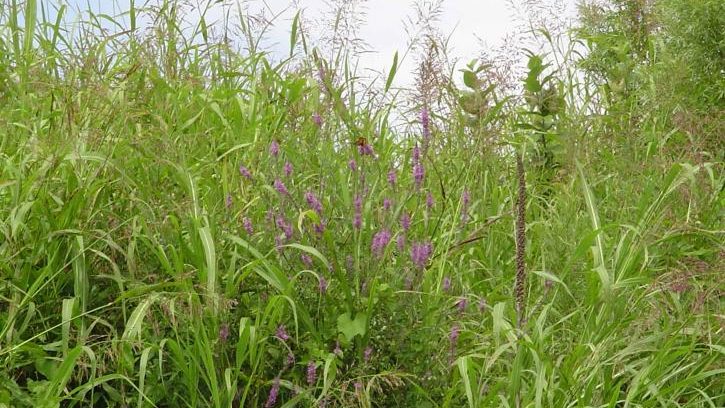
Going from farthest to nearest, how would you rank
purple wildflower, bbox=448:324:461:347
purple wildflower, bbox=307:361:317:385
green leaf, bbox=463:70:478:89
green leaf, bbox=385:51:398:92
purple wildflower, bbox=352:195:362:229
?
green leaf, bbox=463:70:478:89 < green leaf, bbox=385:51:398:92 < purple wildflower, bbox=352:195:362:229 < purple wildflower, bbox=448:324:461:347 < purple wildflower, bbox=307:361:317:385

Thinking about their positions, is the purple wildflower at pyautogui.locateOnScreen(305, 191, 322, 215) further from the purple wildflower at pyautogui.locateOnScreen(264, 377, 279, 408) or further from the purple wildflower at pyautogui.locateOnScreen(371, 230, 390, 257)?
the purple wildflower at pyautogui.locateOnScreen(264, 377, 279, 408)

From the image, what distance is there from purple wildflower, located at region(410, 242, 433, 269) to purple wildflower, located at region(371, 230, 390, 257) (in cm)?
7

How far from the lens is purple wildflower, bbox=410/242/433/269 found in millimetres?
2582

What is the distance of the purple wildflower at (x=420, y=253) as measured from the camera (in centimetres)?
258

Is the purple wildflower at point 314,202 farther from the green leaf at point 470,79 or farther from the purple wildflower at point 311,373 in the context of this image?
the green leaf at point 470,79

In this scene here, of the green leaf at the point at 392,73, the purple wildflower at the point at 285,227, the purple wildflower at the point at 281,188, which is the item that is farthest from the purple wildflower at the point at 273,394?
the green leaf at the point at 392,73

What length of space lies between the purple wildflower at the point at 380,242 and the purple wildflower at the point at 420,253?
7 centimetres

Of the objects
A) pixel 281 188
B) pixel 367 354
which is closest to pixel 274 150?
pixel 281 188

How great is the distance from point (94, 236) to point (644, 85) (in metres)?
3.51

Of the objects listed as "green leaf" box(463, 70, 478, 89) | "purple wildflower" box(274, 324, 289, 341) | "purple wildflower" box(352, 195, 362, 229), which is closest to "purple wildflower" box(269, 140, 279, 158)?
"purple wildflower" box(352, 195, 362, 229)

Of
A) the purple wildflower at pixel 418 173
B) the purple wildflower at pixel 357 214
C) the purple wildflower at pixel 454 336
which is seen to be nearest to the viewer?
the purple wildflower at pixel 454 336

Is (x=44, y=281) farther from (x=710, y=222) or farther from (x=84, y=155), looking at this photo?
(x=710, y=222)

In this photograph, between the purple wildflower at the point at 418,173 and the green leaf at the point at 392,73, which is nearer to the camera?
the purple wildflower at the point at 418,173

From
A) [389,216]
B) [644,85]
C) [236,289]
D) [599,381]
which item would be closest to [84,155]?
[236,289]
